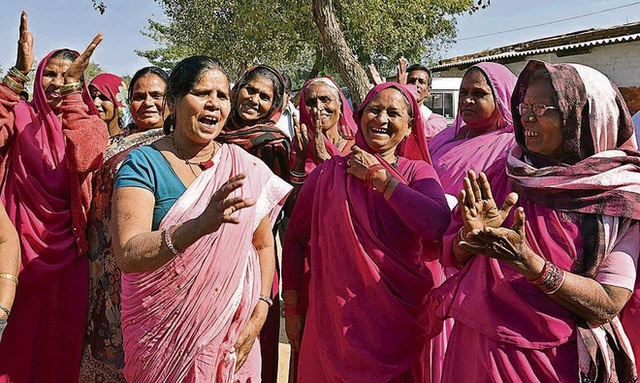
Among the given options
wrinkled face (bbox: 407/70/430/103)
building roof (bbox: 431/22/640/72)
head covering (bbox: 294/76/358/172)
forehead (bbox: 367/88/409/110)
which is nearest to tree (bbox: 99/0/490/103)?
building roof (bbox: 431/22/640/72)

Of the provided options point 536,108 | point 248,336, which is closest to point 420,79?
point 536,108

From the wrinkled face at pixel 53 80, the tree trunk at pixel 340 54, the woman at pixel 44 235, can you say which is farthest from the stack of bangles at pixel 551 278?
the tree trunk at pixel 340 54

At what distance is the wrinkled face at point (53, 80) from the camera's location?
360 centimetres

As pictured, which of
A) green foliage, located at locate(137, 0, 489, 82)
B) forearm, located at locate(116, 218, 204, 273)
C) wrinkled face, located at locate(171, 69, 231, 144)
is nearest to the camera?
forearm, located at locate(116, 218, 204, 273)

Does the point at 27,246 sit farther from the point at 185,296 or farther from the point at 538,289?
the point at 538,289

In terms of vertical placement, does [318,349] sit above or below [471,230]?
below

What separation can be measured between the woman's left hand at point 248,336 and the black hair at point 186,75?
0.86m

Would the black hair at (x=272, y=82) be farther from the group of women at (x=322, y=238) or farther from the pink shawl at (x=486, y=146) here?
the pink shawl at (x=486, y=146)

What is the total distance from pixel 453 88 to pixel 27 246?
13.7 metres

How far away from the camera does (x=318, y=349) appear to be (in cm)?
287

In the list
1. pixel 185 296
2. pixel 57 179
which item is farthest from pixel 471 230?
pixel 57 179

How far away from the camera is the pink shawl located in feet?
12.4

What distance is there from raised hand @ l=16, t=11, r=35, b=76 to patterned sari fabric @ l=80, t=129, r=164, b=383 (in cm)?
68

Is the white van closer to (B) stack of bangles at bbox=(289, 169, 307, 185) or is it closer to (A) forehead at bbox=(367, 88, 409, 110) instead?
(B) stack of bangles at bbox=(289, 169, 307, 185)
